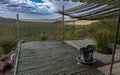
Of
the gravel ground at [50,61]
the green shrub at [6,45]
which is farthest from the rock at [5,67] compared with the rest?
the green shrub at [6,45]

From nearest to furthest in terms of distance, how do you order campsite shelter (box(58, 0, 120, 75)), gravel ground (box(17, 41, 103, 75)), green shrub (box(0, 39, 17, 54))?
campsite shelter (box(58, 0, 120, 75)) < gravel ground (box(17, 41, 103, 75)) < green shrub (box(0, 39, 17, 54))

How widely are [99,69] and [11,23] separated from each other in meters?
8.41

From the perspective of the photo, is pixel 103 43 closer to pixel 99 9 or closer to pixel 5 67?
pixel 99 9

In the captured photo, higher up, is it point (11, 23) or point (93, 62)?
point (11, 23)

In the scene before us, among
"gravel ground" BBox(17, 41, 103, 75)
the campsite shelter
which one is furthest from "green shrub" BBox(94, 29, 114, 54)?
the campsite shelter

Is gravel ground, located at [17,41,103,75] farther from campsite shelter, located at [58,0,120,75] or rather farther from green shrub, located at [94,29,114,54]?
campsite shelter, located at [58,0,120,75]

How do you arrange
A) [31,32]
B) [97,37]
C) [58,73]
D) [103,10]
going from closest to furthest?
[103,10], [58,73], [97,37], [31,32]

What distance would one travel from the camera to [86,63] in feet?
14.3

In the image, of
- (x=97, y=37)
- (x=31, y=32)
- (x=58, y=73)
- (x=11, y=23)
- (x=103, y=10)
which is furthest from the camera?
(x=11, y=23)

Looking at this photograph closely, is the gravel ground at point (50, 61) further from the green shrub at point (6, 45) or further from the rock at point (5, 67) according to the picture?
the green shrub at point (6, 45)

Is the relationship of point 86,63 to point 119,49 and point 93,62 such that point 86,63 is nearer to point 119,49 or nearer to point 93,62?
point 93,62

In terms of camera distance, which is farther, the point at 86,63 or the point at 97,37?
the point at 97,37

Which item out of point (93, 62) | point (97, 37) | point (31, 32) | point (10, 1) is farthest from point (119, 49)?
point (10, 1)

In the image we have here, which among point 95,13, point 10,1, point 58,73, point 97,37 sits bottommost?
point 58,73
